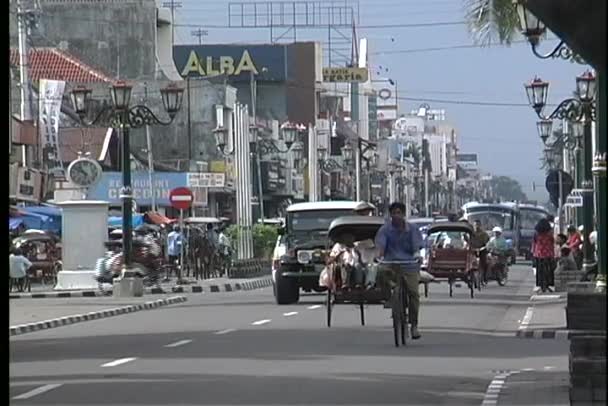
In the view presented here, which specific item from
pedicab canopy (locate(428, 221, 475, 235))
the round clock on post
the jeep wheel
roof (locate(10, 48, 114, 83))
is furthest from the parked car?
roof (locate(10, 48, 114, 83))

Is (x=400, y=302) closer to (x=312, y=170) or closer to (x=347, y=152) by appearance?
Result: (x=312, y=170)

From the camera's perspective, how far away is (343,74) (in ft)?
407

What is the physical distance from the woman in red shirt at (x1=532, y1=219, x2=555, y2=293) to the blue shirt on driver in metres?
18.0

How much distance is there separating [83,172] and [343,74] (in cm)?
7853

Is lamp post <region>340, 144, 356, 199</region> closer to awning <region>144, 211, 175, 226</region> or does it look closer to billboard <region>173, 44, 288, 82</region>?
billboard <region>173, 44, 288, 82</region>

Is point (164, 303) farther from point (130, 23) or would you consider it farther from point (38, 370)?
point (130, 23)

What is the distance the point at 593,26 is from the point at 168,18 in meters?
87.7

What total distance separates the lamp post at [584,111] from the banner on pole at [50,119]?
91.0ft

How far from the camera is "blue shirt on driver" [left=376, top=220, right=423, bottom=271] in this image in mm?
22219

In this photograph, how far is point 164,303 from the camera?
38.3 metres

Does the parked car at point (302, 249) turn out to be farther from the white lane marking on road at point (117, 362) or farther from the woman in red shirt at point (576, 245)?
the white lane marking on road at point (117, 362)

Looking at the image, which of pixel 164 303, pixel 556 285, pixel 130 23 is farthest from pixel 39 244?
pixel 130 23

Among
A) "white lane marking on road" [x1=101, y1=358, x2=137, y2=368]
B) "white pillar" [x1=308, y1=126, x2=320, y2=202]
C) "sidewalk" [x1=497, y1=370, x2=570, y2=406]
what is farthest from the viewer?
"white pillar" [x1=308, y1=126, x2=320, y2=202]

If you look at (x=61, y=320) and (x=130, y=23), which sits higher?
(x=130, y=23)
